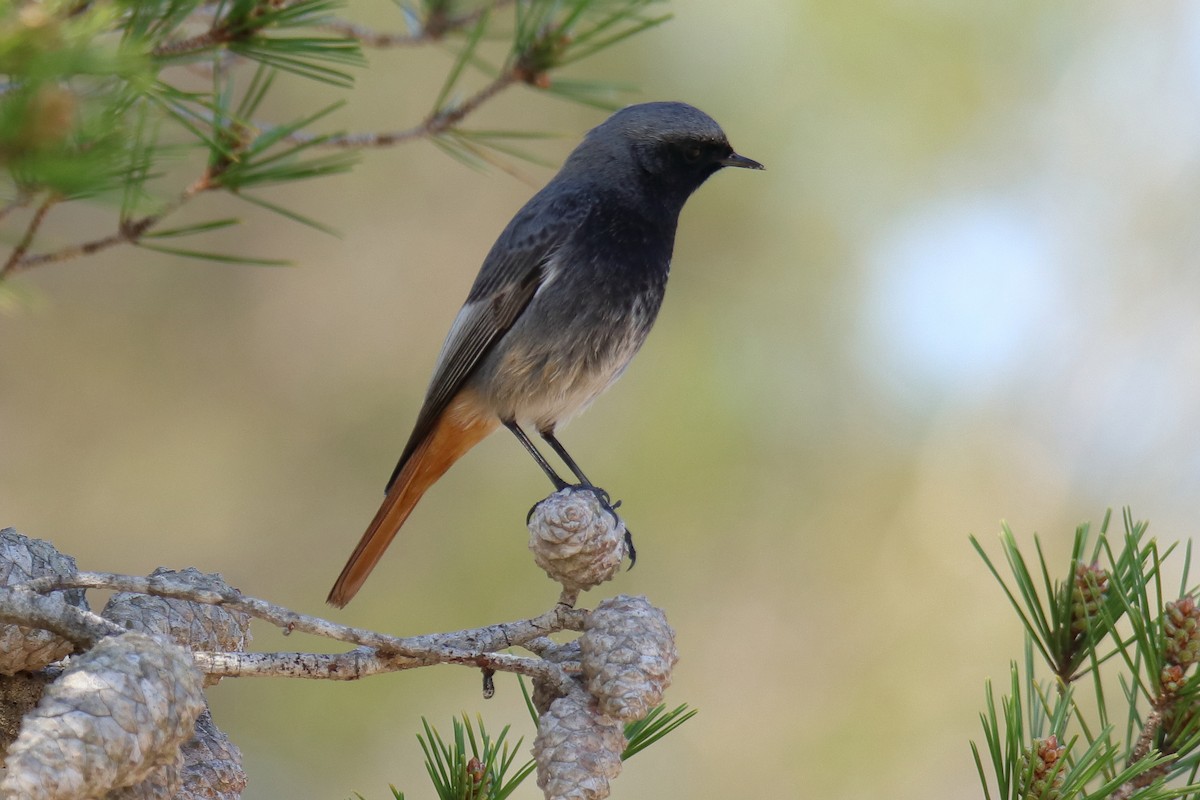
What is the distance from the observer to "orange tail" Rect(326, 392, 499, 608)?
3908 mm

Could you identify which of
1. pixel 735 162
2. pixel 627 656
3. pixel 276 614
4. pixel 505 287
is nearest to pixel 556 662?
pixel 627 656

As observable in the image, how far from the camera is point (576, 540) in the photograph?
82.7 inches

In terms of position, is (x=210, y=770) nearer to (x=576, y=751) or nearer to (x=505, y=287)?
(x=576, y=751)

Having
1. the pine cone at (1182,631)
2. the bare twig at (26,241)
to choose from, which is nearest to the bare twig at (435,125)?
the bare twig at (26,241)

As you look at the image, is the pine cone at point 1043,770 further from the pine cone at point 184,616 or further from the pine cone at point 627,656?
the pine cone at point 184,616

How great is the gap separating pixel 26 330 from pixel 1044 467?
5075mm

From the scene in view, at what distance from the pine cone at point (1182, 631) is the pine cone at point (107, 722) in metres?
1.45

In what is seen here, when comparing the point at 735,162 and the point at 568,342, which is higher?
the point at 735,162

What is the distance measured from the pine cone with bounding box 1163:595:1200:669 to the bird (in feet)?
7.16

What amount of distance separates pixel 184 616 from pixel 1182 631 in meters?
1.60

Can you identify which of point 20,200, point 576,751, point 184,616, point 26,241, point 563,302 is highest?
point 563,302

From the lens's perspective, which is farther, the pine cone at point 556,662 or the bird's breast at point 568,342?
the bird's breast at point 568,342

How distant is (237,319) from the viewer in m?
6.43

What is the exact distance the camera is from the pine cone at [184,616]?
1.93 m
